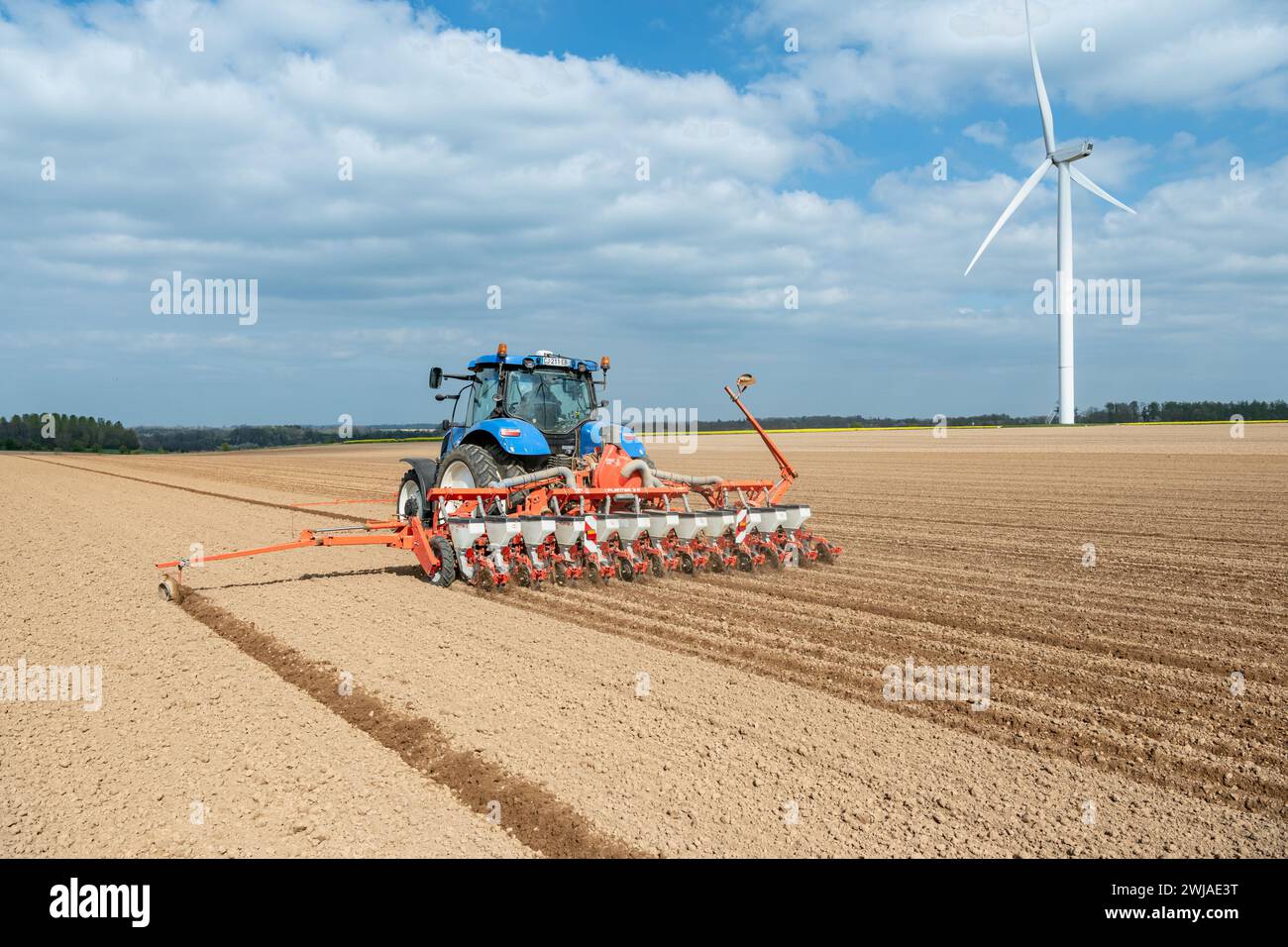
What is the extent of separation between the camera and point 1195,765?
13.0 ft

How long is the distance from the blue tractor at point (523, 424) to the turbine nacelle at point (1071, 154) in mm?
31545

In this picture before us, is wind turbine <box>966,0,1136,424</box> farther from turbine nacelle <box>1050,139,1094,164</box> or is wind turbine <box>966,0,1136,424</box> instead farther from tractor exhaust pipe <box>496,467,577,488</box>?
tractor exhaust pipe <box>496,467,577,488</box>

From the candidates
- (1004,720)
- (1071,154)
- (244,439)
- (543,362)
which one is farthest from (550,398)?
(244,439)

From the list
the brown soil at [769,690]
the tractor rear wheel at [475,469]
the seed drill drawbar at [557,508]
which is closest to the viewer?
the brown soil at [769,690]

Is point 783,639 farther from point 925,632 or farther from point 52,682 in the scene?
point 52,682

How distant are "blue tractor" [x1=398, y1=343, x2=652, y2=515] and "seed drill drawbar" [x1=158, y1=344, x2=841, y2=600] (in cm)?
1

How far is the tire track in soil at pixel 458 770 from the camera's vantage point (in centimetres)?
336

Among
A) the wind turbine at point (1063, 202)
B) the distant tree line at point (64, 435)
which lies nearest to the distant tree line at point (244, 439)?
the distant tree line at point (64, 435)

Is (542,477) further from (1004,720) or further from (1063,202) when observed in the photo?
(1063,202)

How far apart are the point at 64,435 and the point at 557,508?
257ft

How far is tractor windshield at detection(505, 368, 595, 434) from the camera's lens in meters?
9.73

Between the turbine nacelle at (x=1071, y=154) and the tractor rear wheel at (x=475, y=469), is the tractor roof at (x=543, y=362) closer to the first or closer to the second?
the tractor rear wheel at (x=475, y=469)

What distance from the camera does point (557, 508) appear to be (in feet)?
27.5

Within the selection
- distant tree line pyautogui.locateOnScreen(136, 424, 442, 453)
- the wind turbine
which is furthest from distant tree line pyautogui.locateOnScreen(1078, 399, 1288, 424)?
distant tree line pyautogui.locateOnScreen(136, 424, 442, 453)
